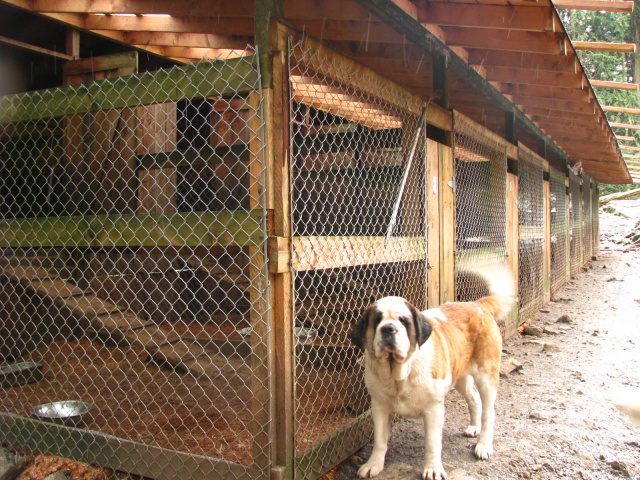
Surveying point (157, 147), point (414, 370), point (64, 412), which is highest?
point (157, 147)

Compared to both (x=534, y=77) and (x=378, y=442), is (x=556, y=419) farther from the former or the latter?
(x=534, y=77)

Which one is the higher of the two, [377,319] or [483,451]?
[377,319]

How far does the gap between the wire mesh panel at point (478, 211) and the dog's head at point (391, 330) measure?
2504mm

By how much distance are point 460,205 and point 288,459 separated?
189 inches

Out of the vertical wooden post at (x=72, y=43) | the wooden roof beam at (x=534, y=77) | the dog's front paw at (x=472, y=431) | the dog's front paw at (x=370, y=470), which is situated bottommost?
the dog's front paw at (x=472, y=431)

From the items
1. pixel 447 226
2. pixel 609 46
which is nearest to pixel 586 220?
pixel 609 46

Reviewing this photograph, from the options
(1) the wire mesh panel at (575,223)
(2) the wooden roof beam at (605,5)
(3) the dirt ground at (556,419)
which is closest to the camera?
(3) the dirt ground at (556,419)

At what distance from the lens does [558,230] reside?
11211mm

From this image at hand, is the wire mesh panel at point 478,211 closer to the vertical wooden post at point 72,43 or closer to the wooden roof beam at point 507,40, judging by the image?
the wooden roof beam at point 507,40

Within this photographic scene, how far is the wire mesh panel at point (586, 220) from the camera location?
17.0 m

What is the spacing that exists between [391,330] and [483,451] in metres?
1.31

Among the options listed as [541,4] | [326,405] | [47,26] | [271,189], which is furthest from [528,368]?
[47,26]

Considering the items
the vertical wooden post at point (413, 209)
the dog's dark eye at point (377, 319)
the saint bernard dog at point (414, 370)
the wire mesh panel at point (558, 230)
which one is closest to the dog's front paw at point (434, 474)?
the saint bernard dog at point (414, 370)

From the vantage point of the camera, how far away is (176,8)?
4.18m
